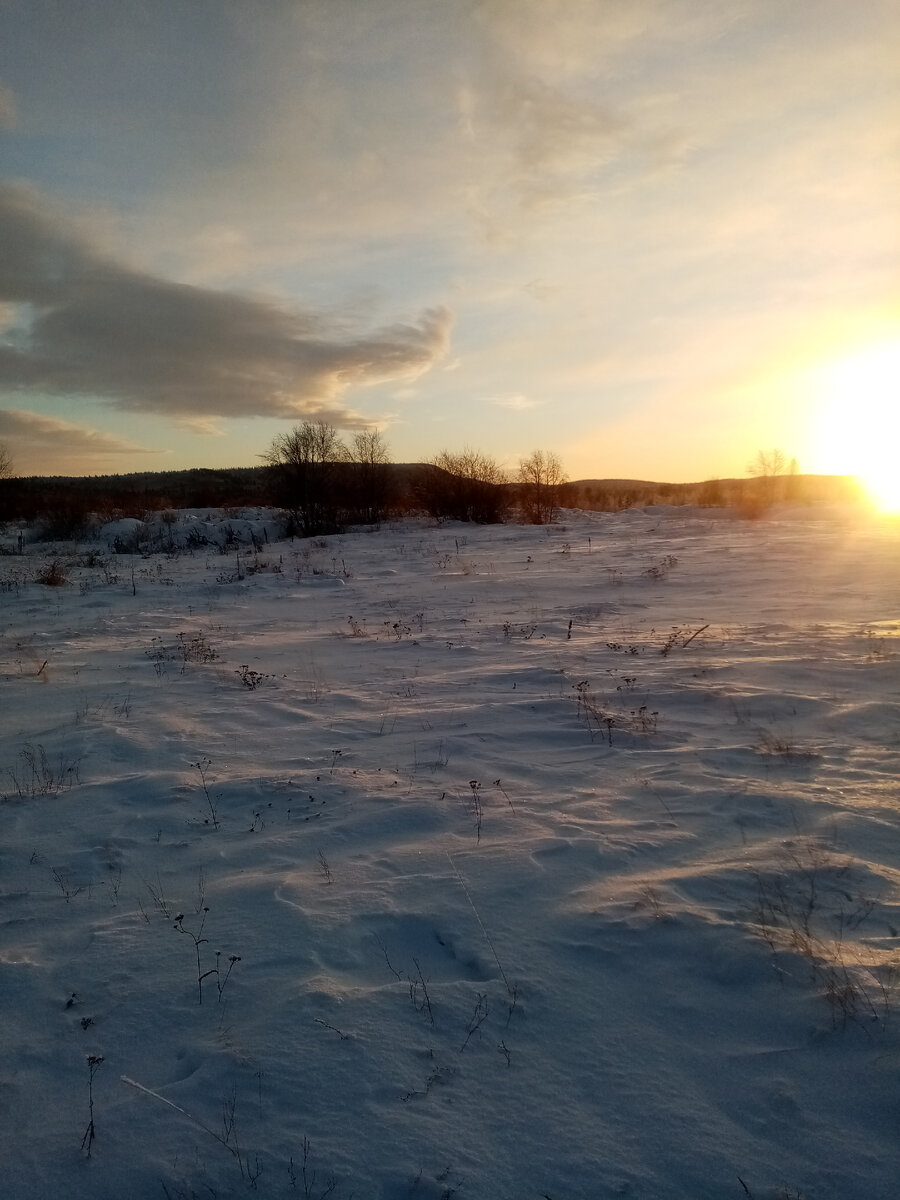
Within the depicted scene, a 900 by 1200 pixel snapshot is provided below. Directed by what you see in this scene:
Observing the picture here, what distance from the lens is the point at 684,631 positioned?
28.0 feet

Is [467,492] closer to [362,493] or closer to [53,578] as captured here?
[362,493]

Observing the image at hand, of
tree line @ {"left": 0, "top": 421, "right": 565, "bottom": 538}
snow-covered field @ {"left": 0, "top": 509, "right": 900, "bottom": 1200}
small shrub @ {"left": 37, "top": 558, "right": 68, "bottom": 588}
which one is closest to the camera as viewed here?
snow-covered field @ {"left": 0, "top": 509, "right": 900, "bottom": 1200}

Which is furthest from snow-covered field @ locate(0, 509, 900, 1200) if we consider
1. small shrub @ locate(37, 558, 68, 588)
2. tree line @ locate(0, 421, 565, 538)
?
tree line @ locate(0, 421, 565, 538)

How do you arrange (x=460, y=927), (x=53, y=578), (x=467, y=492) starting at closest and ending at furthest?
(x=460, y=927) → (x=53, y=578) → (x=467, y=492)

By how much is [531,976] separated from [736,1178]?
100cm

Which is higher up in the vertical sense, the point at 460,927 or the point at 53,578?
the point at 53,578

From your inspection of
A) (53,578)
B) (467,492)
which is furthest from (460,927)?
(467,492)

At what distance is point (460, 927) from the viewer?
10.7ft

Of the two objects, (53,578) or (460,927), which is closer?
(460,927)

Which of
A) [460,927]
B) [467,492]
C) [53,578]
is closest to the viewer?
[460,927]

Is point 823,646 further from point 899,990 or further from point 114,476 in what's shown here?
point 114,476

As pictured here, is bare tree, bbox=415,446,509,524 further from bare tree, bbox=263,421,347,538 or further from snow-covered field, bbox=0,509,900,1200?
snow-covered field, bbox=0,509,900,1200

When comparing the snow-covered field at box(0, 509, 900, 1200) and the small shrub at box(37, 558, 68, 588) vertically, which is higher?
the small shrub at box(37, 558, 68, 588)

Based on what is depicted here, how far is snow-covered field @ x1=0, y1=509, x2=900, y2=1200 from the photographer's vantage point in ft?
7.32
